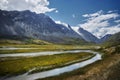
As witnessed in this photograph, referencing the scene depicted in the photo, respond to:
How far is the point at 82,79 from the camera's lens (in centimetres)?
5025

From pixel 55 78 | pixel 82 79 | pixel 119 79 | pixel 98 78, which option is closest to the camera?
pixel 119 79

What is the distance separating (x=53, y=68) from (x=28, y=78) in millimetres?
21458

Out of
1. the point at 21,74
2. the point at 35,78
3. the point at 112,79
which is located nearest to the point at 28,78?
the point at 35,78

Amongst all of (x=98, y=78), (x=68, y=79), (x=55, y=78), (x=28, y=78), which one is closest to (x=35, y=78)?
(x=28, y=78)

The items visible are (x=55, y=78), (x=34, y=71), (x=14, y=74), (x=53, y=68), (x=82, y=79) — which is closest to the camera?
(x=82, y=79)

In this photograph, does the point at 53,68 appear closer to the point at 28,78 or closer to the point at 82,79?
the point at 28,78

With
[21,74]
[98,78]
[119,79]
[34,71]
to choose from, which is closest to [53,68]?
[34,71]

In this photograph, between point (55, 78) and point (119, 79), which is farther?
point (55, 78)

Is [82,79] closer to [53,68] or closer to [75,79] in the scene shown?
[75,79]

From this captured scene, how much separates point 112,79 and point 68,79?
13641 millimetres

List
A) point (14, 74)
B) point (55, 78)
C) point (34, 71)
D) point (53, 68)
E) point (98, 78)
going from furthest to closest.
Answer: point (53, 68), point (34, 71), point (14, 74), point (55, 78), point (98, 78)

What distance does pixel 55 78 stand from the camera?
185ft

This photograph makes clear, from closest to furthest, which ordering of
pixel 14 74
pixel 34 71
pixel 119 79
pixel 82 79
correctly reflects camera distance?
pixel 119 79, pixel 82 79, pixel 14 74, pixel 34 71

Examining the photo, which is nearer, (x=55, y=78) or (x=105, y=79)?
(x=105, y=79)
